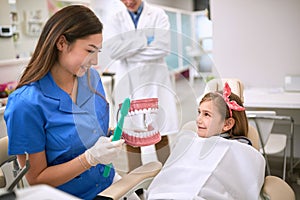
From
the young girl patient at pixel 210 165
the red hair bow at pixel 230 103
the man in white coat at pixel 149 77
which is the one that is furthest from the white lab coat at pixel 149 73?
the red hair bow at pixel 230 103

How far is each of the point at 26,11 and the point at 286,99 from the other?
3.17 metres

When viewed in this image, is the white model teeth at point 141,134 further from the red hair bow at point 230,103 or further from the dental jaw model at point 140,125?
the red hair bow at point 230,103

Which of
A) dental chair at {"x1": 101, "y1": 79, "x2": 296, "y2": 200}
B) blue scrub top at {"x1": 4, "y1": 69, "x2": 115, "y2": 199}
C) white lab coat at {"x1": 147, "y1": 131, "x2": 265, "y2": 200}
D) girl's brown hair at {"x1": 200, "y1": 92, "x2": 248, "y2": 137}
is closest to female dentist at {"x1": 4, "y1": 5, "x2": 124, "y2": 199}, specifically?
blue scrub top at {"x1": 4, "y1": 69, "x2": 115, "y2": 199}

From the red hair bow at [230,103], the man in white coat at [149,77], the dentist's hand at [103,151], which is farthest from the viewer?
the red hair bow at [230,103]

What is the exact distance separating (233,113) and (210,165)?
24 centimetres

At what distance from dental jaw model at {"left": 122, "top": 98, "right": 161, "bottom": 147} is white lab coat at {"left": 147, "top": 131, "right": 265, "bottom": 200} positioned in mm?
159

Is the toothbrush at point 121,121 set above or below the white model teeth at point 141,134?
above

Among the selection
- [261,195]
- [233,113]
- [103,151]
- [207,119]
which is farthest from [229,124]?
[103,151]

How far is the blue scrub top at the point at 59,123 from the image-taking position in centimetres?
99

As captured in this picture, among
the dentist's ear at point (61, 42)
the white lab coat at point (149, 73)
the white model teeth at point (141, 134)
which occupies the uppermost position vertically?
the dentist's ear at point (61, 42)

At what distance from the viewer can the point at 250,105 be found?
218 cm

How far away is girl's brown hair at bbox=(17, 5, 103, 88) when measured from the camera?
40.3 inches

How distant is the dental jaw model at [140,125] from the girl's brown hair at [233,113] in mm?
202

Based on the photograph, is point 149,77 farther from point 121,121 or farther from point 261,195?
point 261,195
